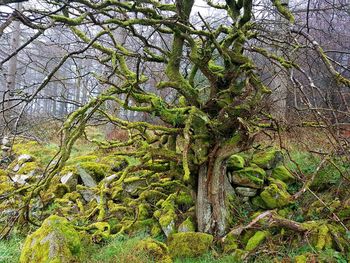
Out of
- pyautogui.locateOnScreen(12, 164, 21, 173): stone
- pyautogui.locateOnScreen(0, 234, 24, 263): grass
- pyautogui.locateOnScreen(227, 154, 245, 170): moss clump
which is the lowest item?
pyautogui.locateOnScreen(0, 234, 24, 263): grass

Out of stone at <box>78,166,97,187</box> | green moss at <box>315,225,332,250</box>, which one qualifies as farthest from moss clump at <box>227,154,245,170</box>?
stone at <box>78,166,97,187</box>

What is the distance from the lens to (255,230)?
16.6ft

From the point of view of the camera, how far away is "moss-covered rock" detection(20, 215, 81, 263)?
4.03 meters

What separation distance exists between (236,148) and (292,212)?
1.72 meters

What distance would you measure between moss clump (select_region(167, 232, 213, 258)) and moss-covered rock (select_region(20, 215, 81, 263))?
4.41 feet

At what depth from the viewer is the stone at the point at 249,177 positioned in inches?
236

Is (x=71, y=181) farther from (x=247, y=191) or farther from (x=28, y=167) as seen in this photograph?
(x=247, y=191)

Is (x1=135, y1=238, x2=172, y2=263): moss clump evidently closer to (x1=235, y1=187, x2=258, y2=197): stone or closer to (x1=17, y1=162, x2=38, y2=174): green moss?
(x1=235, y1=187, x2=258, y2=197): stone

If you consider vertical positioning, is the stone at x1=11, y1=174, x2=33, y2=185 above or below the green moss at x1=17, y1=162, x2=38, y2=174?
below

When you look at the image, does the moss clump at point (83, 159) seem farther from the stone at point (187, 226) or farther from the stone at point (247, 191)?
the stone at point (247, 191)

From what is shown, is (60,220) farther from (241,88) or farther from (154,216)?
(241,88)

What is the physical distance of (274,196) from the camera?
5.69 meters

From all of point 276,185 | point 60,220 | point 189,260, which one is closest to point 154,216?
point 189,260

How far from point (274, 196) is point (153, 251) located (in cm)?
243
